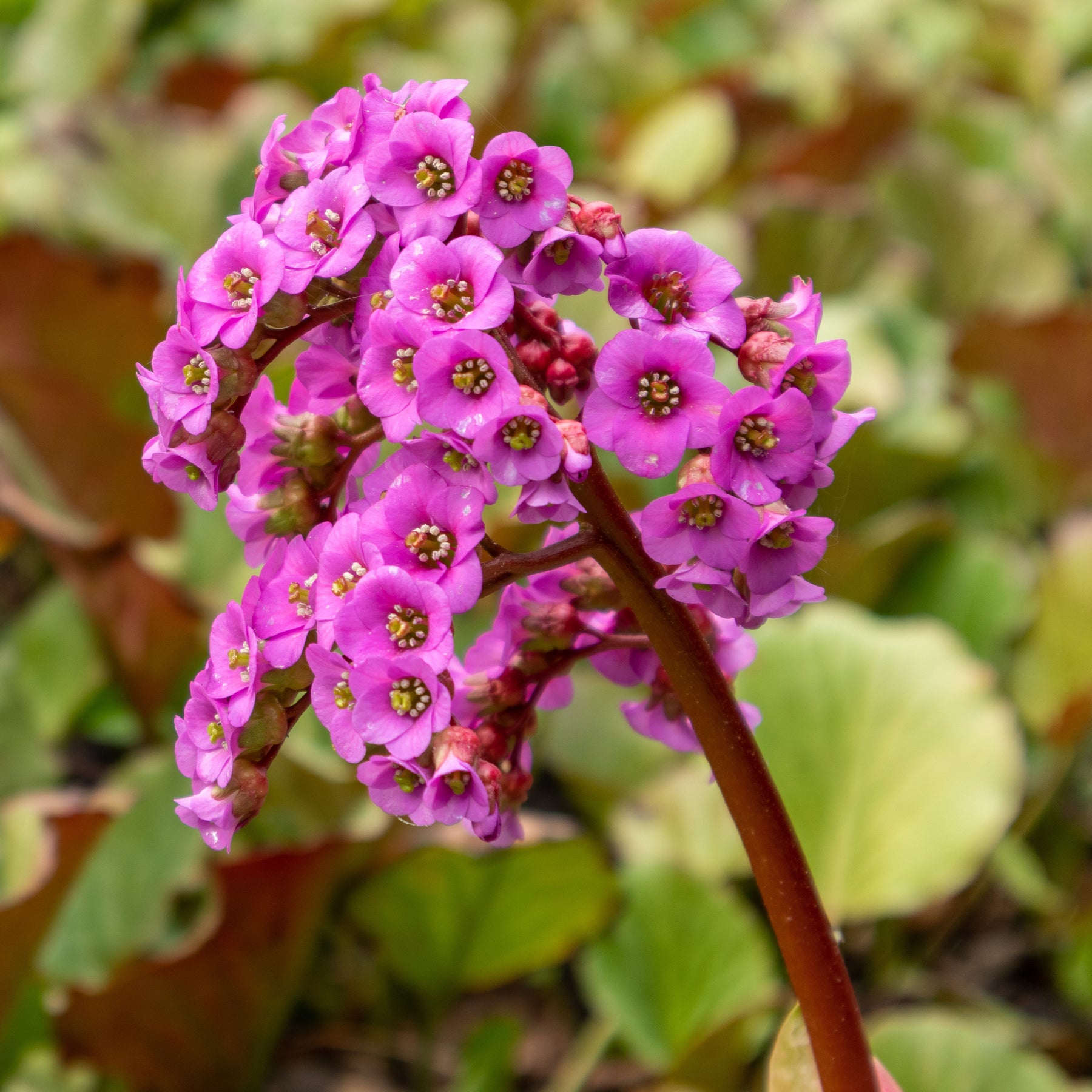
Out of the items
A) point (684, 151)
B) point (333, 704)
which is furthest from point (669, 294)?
point (684, 151)

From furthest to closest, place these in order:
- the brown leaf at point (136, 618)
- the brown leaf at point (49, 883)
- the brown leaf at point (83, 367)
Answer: the brown leaf at point (83, 367) → the brown leaf at point (136, 618) → the brown leaf at point (49, 883)

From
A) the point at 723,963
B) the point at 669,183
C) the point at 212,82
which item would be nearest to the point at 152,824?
the point at 723,963

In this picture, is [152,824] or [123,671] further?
[123,671]

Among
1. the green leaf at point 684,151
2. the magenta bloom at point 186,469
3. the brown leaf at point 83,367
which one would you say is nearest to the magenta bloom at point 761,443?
the magenta bloom at point 186,469

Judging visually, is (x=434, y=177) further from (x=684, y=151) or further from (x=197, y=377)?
(x=684, y=151)

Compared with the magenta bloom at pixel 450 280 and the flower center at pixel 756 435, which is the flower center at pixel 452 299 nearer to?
the magenta bloom at pixel 450 280

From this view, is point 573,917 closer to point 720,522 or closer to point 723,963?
point 723,963
